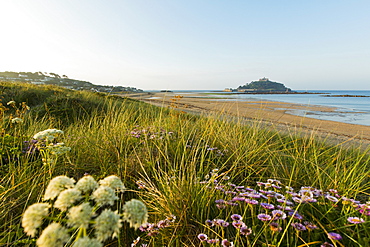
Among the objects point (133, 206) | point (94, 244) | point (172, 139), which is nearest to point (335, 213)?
point (133, 206)

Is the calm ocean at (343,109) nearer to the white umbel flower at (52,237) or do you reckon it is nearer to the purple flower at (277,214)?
the purple flower at (277,214)

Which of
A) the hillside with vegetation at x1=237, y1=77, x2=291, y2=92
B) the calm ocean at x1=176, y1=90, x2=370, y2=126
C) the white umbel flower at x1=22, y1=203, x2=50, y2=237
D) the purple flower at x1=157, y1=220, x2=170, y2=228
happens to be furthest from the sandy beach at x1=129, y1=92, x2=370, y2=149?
the hillside with vegetation at x1=237, y1=77, x2=291, y2=92

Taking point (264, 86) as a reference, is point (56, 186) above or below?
below

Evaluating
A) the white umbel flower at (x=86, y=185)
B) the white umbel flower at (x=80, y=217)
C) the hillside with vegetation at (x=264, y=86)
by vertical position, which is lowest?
the white umbel flower at (x=80, y=217)

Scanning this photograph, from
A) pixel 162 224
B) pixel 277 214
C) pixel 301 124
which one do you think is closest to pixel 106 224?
pixel 162 224

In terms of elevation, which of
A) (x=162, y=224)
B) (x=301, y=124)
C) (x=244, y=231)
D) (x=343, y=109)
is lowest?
(x=343, y=109)

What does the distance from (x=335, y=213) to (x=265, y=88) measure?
115786 mm

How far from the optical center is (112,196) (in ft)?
2.47

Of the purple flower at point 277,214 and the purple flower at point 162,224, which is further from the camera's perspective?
the purple flower at point 162,224

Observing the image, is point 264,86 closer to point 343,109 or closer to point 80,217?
point 343,109

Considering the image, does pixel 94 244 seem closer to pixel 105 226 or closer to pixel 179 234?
pixel 105 226

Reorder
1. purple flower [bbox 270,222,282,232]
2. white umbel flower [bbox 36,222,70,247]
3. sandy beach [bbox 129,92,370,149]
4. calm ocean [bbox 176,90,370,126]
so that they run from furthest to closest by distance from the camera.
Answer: calm ocean [bbox 176,90,370,126] → sandy beach [bbox 129,92,370,149] → purple flower [bbox 270,222,282,232] → white umbel flower [bbox 36,222,70,247]

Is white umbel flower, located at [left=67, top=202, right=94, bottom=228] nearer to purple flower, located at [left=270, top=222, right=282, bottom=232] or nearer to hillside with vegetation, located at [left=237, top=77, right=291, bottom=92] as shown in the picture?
purple flower, located at [left=270, top=222, right=282, bottom=232]

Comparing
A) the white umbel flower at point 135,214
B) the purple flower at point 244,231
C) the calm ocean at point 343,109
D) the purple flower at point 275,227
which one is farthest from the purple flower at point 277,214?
the calm ocean at point 343,109
